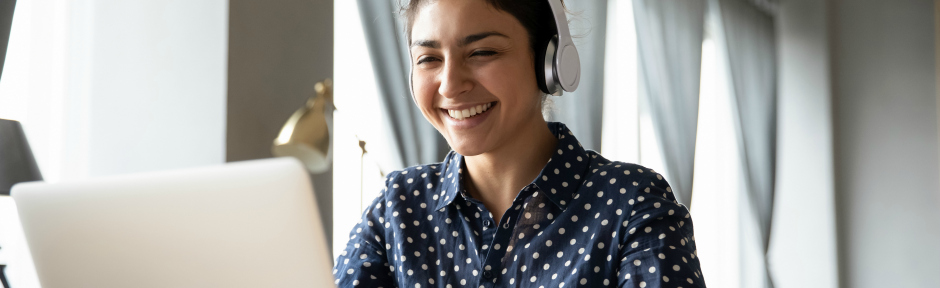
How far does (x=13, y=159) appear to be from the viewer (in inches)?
51.8

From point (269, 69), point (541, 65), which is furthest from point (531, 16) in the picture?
point (269, 69)

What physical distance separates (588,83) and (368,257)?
2.16 meters

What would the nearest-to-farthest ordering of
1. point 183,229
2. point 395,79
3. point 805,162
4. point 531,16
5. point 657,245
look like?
point 183,229 → point 657,245 → point 531,16 → point 395,79 → point 805,162

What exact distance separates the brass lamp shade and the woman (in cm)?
26

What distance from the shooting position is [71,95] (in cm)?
199

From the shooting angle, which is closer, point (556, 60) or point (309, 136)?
point (556, 60)

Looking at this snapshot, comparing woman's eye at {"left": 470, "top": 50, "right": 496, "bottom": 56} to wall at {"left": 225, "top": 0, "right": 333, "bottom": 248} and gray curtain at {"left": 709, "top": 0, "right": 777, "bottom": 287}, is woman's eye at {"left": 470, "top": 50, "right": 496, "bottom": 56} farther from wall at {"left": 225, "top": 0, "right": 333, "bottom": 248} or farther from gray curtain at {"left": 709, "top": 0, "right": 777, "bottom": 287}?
gray curtain at {"left": 709, "top": 0, "right": 777, "bottom": 287}

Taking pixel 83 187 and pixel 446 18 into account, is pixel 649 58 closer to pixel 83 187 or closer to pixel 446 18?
pixel 446 18

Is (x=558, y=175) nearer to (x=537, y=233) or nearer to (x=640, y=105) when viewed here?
(x=537, y=233)

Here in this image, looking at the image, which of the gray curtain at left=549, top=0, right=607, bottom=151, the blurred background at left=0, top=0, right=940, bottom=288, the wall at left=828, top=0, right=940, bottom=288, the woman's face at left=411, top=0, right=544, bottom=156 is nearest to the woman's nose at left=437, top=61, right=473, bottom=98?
the woman's face at left=411, top=0, right=544, bottom=156

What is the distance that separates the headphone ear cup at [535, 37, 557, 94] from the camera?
1.23m

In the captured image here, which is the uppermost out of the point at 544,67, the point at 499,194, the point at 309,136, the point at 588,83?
the point at 588,83

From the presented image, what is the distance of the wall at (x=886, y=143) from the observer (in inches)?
171

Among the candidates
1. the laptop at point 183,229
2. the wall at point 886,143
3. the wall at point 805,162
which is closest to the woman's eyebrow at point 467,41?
the laptop at point 183,229
